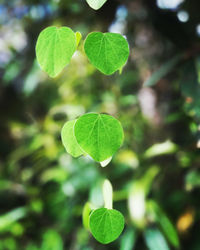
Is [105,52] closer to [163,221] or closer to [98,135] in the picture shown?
[98,135]

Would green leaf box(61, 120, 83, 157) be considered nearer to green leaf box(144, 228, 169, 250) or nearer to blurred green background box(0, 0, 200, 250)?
blurred green background box(0, 0, 200, 250)

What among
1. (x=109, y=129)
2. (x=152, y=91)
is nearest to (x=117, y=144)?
(x=109, y=129)

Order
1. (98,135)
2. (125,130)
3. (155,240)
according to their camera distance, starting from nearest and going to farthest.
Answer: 1. (98,135)
2. (155,240)
3. (125,130)

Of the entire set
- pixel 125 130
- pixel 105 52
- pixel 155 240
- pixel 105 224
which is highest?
pixel 105 52

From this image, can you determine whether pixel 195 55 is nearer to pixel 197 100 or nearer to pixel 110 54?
pixel 197 100

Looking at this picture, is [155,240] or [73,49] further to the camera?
[155,240]

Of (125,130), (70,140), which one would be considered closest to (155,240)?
(125,130)

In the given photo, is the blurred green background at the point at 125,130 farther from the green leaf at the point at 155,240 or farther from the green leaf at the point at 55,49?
the green leaf at the point at 55,49
